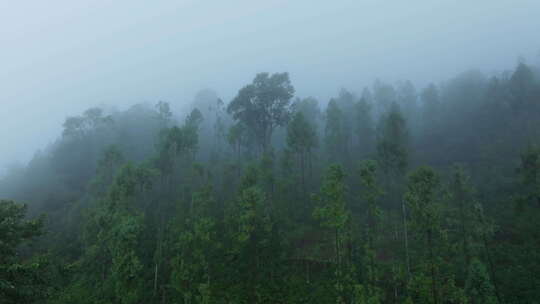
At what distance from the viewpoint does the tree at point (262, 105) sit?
41.9 meters

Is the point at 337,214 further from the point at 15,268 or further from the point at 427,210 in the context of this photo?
the point at 15,268

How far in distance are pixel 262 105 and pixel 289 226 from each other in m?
20.4

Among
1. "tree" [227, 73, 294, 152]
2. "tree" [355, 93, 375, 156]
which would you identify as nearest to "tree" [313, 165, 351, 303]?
"tree" [227, 73, 294, 152]

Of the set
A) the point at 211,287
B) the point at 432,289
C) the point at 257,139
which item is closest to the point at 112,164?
the point at 257,139

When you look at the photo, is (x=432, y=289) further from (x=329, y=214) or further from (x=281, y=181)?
(x=281, y=181)

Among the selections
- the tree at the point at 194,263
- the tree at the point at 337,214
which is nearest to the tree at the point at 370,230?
the tree at the point at 337,214

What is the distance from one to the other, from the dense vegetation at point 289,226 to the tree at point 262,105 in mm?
168

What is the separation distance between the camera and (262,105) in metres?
41.9

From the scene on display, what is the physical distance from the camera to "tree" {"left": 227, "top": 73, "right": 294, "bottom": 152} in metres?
41.9

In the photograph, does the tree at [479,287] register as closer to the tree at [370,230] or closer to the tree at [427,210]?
the tree at [427,210]

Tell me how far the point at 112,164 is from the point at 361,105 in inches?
1748

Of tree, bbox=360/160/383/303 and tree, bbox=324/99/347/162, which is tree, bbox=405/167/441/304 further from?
tree, bbox=324/99/347/162

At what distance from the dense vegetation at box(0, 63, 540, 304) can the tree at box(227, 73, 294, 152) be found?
0.17m

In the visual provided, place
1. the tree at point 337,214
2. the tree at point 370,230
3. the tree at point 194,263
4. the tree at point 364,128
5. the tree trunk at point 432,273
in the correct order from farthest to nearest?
the tree at point 364,128
the tree at point 194,263
the tree at point 337,214
the tree at point 370,230
the tree trunk at point 432,273
